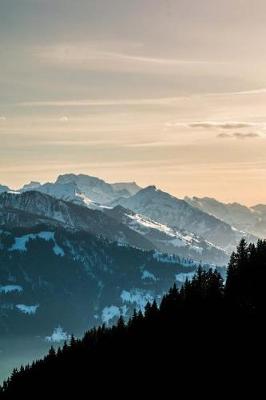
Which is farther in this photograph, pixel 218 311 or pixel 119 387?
pixel 119 387

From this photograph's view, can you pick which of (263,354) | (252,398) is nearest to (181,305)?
(263,354)

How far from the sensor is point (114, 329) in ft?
421

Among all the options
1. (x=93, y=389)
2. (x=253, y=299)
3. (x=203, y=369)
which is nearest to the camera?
(x=203, y=369)

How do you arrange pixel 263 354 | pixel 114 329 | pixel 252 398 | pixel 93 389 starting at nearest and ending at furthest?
1. pixel 252 398
2. pixel 263 354
3. pixel 93 389
4. pixel 114 329

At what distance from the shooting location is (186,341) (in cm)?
9188

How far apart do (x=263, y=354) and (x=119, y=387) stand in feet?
98.6

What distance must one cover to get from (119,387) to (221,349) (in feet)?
73.2

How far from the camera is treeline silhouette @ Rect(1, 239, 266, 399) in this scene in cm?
7988

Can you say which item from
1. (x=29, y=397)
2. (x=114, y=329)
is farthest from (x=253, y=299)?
(x=29, y=397)

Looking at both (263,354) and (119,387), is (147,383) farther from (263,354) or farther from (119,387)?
(263,354)

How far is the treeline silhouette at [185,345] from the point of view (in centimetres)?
7988

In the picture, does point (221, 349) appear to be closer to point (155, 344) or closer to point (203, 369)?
point (203, 369)

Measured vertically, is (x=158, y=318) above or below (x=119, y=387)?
above

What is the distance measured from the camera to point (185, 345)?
9138 cm
